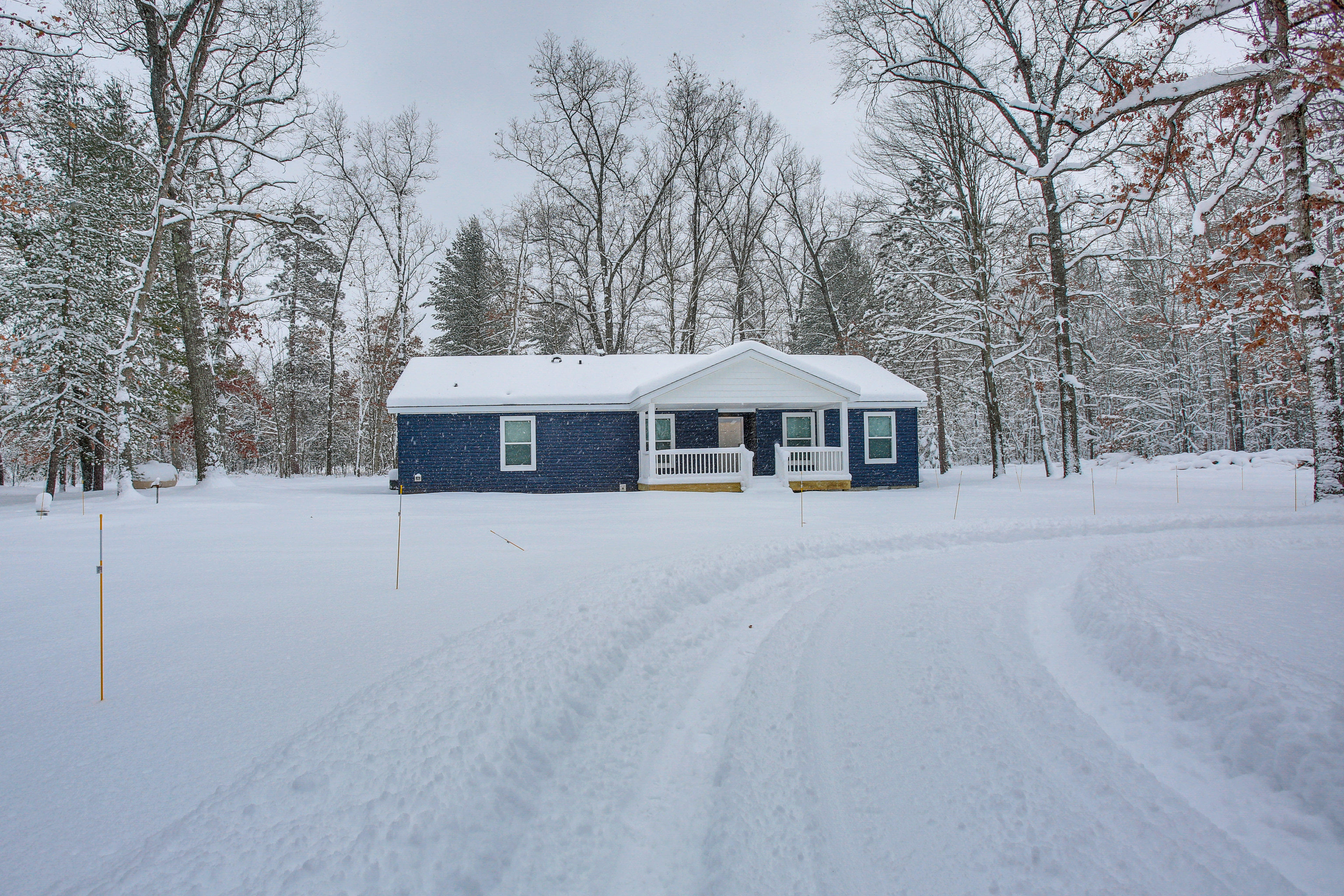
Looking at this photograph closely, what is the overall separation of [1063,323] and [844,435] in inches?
287

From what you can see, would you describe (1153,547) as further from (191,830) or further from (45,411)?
(45,411)

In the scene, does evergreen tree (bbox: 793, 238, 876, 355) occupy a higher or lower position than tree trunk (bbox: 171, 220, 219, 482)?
higher

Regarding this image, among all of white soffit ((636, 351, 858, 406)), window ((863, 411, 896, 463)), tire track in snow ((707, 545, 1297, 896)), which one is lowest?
tire track in snow ((707, 545, 1297, 896))

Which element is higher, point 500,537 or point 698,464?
point 698,464

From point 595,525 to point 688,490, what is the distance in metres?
6.43

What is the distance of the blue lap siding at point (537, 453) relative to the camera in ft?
52.6

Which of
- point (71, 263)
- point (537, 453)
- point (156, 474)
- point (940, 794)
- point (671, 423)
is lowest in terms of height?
point (940, 794)

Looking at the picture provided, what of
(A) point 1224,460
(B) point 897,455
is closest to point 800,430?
(B) point 897,455

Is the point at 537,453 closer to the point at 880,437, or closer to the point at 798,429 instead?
the point at 798,429

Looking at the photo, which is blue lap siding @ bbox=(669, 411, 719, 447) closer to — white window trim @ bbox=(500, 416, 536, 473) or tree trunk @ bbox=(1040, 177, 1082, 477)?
white window trim @ bbox=(500, 416, 536, 473)

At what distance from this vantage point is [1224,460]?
18.6 m

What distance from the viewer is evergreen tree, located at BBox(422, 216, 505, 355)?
28.1 meters

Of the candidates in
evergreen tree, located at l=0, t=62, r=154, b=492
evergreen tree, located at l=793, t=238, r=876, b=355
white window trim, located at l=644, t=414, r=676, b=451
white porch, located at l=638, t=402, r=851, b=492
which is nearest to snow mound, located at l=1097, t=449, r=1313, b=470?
evergreen tree, located at l=793, t=238, r=876, b=355

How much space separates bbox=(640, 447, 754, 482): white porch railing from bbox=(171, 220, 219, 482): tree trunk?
35.8 feet
